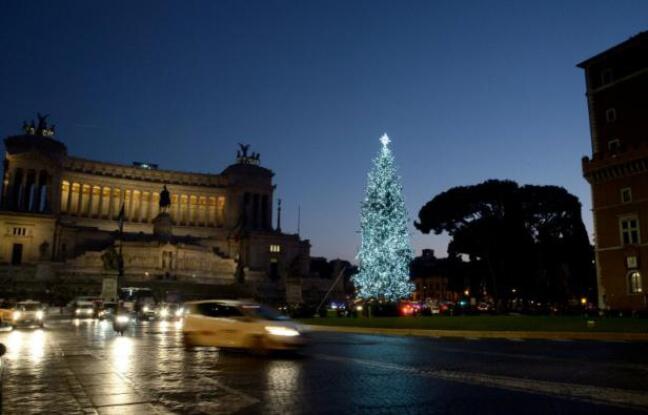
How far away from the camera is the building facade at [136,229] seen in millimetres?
72375

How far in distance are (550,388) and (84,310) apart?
144 feet

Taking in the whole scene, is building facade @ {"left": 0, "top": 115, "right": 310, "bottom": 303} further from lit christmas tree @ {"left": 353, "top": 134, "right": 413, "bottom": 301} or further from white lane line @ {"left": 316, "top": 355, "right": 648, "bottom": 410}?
white lane line @ {"left": 316, "top": 355, "right": 648, "bottom": 410}

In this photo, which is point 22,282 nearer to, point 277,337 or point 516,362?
point 277,337

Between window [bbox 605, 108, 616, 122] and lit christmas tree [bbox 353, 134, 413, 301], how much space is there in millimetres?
19616

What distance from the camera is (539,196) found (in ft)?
197

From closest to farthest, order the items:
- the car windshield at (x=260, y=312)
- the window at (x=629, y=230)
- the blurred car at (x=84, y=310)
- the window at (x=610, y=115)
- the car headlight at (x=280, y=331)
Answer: the car headlight at (x=280, y=331) → the car windshield at (x=260, y=312) → the window at (x=629, y=230) → the blurred car at (x=84, y=310) → the window at (x=610, y=115)

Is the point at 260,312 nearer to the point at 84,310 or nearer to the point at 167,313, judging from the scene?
the point at 84,310

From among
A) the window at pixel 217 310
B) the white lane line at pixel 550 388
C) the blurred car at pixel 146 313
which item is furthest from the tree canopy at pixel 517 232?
the white lane line at pixel 550 388

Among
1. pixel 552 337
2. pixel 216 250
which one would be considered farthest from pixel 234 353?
pixel 216 250

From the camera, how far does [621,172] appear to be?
4562cm

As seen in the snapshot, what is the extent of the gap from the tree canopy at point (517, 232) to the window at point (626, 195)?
1291 cm

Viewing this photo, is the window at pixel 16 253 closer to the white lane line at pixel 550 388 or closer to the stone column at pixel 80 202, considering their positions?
the stone column at pixel 80 202

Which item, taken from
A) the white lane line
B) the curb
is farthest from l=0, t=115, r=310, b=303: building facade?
the white lane line

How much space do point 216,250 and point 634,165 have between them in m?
68.4
